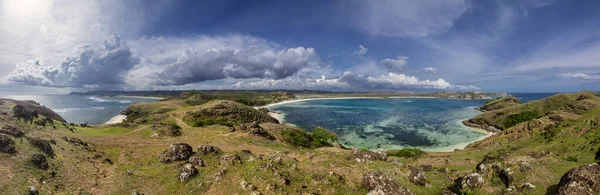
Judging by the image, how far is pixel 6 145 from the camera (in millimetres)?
23516

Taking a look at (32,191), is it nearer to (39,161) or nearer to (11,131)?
(39,161)

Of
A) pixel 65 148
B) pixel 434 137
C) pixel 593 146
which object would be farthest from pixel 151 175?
pixel 434 137

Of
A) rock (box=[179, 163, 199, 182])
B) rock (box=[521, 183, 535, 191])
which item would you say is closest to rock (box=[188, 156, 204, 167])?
rock (box=[179, 163, 199, 182])

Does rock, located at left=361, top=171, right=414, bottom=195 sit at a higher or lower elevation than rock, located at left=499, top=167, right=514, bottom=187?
lower

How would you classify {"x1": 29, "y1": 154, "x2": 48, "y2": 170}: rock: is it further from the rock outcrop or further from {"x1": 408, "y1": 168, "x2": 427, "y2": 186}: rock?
{"x1": 408, "y1": 168, "x2": 427, "y2": 186}: rock

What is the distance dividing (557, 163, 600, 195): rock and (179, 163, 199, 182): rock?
91.3 ft

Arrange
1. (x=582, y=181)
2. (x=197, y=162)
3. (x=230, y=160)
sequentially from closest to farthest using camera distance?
(x=582, y=181)
(x=230, y=160)
(x=197, y=162)

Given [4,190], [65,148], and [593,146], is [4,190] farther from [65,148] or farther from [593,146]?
[593,146]

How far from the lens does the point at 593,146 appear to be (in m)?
27.5

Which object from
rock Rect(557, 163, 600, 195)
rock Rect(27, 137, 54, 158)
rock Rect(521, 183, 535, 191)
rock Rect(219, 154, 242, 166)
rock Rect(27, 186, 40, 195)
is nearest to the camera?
rock Rect(557, 163, 600, 195)

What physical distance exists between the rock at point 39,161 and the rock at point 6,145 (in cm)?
192

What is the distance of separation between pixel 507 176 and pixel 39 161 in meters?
41.8

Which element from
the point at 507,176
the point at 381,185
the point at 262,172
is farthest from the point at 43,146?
the point at 507,176

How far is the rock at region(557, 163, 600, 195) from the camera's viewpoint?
14047mm
